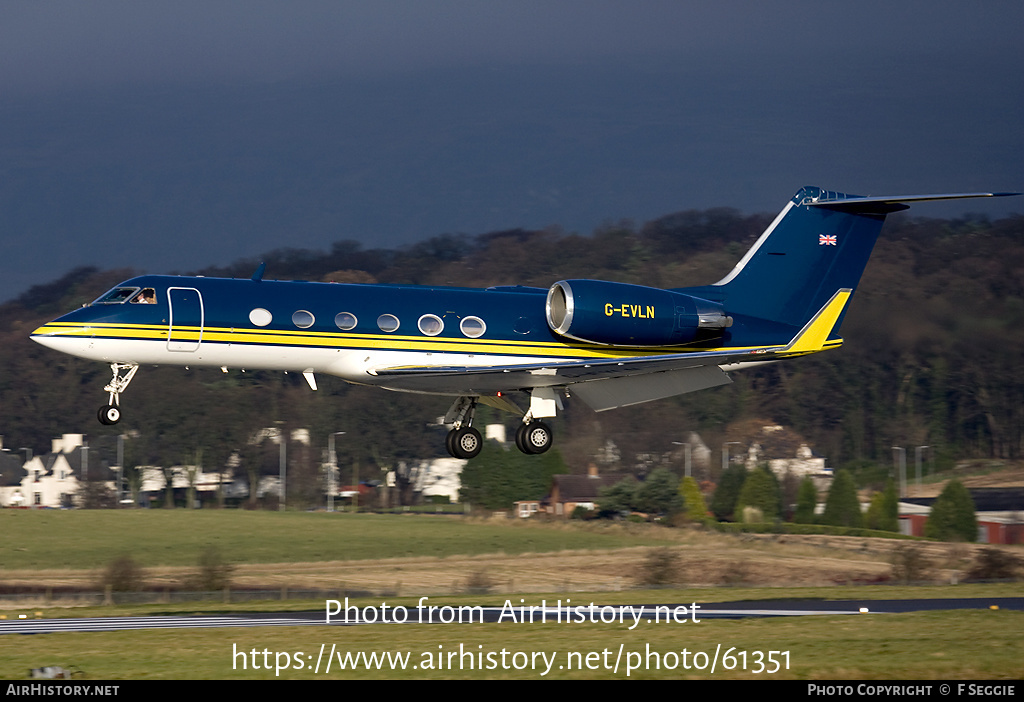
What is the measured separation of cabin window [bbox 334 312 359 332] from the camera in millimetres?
22875

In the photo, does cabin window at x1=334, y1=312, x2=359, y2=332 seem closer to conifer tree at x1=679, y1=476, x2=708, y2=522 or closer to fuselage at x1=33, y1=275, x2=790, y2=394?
fuselage at x1=33, y1=275, x2=790, y2=394

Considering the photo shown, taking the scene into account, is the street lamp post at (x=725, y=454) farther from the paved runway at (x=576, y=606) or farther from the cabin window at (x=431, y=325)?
the cabin window at (x=431, y=325)

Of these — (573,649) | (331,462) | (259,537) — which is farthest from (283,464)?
(573,649)

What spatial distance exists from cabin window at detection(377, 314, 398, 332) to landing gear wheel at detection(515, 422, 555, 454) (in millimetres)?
3630

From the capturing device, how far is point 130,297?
22516 mm

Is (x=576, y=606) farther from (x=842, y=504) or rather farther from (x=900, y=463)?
(x=900, y=463)

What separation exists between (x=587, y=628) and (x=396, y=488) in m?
42.8

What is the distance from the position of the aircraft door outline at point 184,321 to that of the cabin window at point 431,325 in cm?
399

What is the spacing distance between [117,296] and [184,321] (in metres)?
1.37

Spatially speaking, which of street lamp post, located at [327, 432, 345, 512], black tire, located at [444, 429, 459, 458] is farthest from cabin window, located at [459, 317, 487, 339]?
street lamp post, located at [327, 432, 345, 512]

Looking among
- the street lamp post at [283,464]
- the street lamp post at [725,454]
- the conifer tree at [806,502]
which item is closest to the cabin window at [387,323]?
the conifer tree at [806,502]

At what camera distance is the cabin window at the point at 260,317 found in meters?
22.5

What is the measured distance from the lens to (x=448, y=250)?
77688 mm
